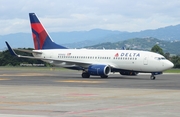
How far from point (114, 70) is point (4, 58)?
62.7 m

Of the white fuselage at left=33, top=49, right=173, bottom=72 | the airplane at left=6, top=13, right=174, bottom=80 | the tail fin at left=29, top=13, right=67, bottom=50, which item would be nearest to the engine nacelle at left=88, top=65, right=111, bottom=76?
the airplane at left=6, top=13, right=174, bottom=80

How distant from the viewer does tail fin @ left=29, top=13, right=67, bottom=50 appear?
204 feet

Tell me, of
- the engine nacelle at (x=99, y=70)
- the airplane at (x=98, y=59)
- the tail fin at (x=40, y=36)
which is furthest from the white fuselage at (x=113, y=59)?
the tail fin at (x=40, y=36)

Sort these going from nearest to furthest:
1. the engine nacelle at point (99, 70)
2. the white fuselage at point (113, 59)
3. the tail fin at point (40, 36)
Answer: the white fuselage at point (113, 59)
the engine nacelle at point (99, 70)
the tail fin at point (40, 36)

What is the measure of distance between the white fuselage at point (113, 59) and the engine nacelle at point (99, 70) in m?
1.22

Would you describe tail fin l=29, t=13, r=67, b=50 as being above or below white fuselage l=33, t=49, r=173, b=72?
above

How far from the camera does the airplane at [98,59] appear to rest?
5356cm

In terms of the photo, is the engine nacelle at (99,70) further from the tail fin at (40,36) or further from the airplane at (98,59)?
the tail fin at (40,36)

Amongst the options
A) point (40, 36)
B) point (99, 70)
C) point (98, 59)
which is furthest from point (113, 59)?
point (40, 36)

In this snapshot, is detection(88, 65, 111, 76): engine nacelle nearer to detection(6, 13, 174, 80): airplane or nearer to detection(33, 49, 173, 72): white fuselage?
detection(6, 13, 174, 80): airplane

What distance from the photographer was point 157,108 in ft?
69.7

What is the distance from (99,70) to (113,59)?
8.31ft

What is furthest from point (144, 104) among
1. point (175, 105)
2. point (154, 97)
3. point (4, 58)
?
point (4, 58)

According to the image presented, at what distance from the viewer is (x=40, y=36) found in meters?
62.3
